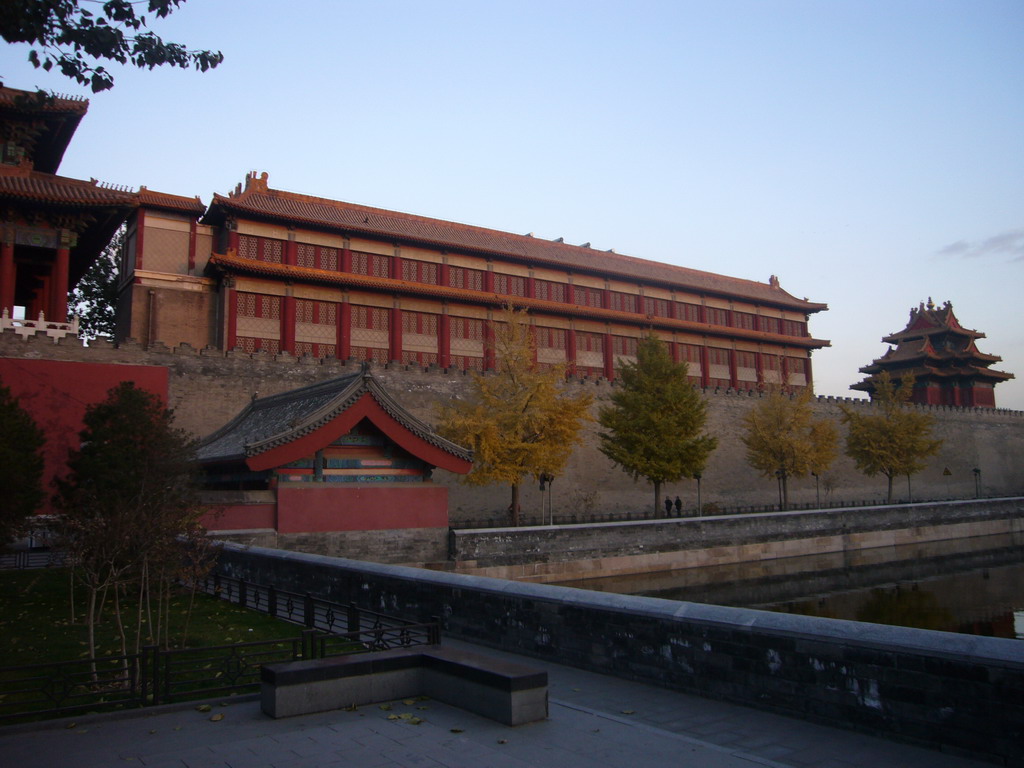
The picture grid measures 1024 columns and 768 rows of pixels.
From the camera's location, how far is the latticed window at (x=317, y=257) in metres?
32.5

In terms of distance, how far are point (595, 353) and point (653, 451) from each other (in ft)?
41.7

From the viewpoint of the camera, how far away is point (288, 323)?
1232 inches

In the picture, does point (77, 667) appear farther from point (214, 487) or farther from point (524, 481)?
point (524, 481)

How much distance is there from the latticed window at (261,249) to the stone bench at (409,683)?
27559 millimetres

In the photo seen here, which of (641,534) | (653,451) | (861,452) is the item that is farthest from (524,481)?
(861,452)

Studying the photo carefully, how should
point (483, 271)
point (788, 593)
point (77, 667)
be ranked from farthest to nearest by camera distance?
point (483, 271) → point (788, 593) → point (77, 667)

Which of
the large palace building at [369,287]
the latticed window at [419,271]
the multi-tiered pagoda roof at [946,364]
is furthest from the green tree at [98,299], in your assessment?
the multi-tiered pagoda roof at [946,364]

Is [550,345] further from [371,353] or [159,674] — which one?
[159,674]

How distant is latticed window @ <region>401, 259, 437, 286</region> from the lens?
115ft

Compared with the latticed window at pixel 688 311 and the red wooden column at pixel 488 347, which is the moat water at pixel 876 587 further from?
the latticed window at pixel 688 311

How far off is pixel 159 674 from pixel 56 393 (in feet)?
61.3

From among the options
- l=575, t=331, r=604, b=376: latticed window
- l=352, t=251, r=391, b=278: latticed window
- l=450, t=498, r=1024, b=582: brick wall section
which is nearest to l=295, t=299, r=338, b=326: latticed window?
l=352, t=251, r=391, b=278: latticed window

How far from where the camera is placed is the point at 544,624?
26.5 ft

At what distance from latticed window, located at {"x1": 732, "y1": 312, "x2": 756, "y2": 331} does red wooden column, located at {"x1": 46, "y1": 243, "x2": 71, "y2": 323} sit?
35.4 meters
